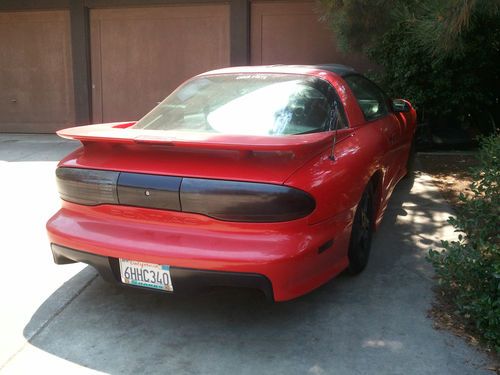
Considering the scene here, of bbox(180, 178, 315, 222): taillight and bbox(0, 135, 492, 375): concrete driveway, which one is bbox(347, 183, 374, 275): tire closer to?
bbox(0, 135, 492, 375): concrete driveway

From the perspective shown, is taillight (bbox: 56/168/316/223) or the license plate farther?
the license plate

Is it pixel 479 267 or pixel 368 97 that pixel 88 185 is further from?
pixel 368 97

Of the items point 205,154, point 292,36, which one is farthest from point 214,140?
point 292,36

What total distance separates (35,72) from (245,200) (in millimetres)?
9884

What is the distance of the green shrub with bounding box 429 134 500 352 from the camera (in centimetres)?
295

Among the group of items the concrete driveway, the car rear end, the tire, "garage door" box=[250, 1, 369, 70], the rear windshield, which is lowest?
the concrete driveway

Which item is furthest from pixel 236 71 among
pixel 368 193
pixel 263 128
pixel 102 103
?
pixel 102 103

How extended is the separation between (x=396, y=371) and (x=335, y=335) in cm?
45

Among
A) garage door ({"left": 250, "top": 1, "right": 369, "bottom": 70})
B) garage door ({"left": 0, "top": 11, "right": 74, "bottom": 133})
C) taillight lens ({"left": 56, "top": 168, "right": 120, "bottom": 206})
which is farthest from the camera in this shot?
garage door ({"left": 0, "top": 11, "right": 74, "bottom": 133})

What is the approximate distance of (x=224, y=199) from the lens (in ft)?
9.63

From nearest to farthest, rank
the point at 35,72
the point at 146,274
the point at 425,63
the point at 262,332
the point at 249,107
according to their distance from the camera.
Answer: the point at 146,274, the point at 262,332, the point at 249,107, the point at 425,63, the point at 35,72

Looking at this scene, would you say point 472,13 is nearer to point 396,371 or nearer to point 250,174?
point 250,174

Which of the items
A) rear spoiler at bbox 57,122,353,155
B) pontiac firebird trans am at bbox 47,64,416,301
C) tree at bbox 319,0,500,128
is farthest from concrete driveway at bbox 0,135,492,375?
tree at bbox 319,0,500,128

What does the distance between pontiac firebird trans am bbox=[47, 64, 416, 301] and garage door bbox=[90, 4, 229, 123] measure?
23.0ft
